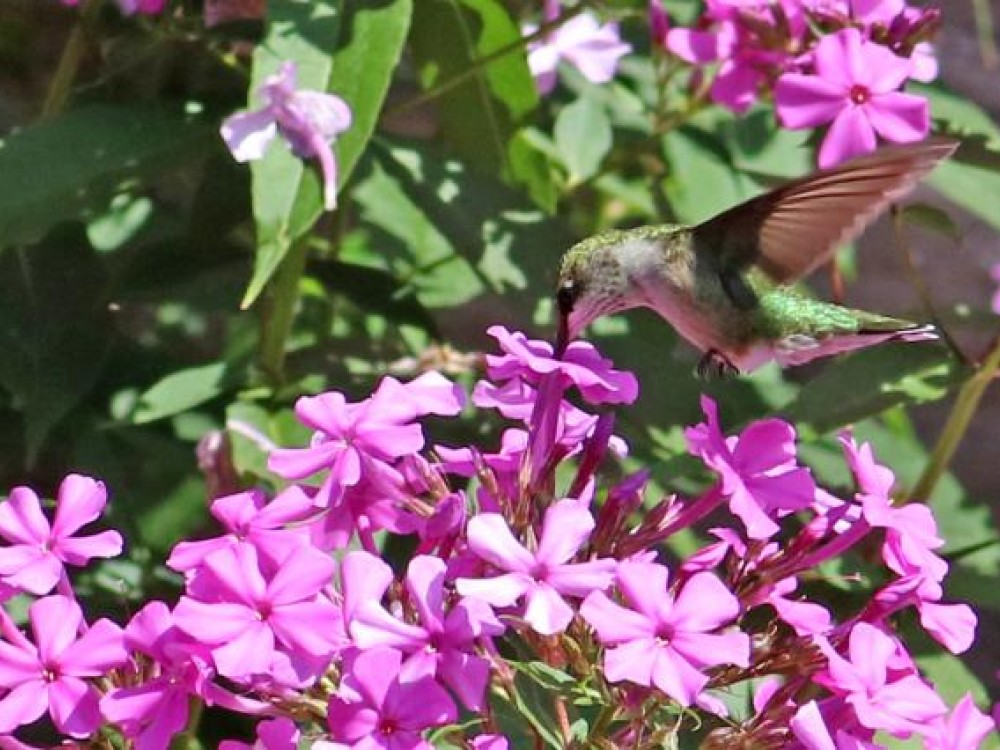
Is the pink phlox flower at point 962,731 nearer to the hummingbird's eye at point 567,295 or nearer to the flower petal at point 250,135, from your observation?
the hummingbird's eye at point 567,295

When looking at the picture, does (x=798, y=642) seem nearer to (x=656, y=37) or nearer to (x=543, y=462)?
(x=543, y=462)

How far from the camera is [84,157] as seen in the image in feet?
4.52

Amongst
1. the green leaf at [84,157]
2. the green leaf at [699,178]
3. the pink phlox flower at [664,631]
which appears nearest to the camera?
the pink phlox flower at [664,631]

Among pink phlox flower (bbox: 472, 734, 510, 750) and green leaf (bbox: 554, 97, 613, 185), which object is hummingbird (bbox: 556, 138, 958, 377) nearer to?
pink phlox flower (bbox: 472, 734, 510, 750)

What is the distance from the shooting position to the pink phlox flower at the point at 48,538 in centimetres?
94

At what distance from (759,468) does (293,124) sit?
1.43ft

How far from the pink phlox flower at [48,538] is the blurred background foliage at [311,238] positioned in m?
0.27

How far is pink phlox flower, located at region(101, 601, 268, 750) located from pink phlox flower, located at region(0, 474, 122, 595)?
0.27 feet

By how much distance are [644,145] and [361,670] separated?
0.98m

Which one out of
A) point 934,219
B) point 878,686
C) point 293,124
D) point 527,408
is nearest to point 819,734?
point 878,686

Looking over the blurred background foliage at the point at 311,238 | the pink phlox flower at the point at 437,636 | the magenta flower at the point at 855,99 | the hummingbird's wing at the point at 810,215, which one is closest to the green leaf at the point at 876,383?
the blurred background foliage at the point at 311,238

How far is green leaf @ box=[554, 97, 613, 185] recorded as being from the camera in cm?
174

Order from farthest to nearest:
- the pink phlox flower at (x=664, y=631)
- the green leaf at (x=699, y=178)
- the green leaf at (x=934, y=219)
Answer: the green leaf at (x=699, y=178) → the green leaf at (x=934, y=219) → the pink phlox flower at (x=664, y=631)

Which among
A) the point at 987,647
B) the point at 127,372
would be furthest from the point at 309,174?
the point at 987,647
